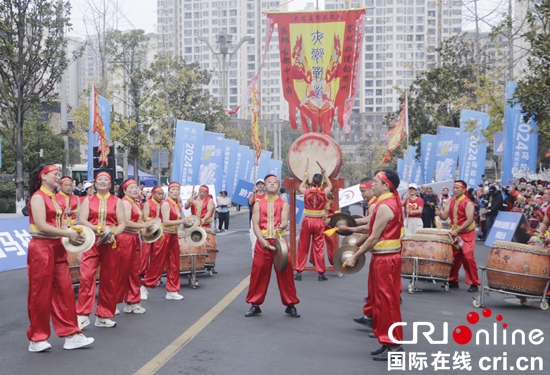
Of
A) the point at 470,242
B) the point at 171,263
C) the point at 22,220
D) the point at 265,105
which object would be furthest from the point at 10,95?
the point at 265,105

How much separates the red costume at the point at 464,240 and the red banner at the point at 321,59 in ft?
13.3

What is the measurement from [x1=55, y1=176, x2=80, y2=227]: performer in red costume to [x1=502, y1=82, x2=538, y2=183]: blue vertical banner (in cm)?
1272

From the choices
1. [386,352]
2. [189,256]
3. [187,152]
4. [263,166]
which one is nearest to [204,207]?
[189,256]

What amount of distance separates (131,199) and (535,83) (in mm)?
10775

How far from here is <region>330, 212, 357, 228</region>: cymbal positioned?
8.70 meters

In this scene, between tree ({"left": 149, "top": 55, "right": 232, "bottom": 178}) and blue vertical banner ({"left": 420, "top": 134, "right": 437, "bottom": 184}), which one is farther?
tree ({"left": 149, "top": 55, "right": 232, "bottom": 178})

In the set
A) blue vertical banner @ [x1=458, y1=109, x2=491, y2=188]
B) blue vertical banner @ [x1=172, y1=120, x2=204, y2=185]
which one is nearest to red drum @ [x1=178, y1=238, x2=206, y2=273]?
blue vertical banner @ [x1=172, y1=120, x2=204, y2=185]

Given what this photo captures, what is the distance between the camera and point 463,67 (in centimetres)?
3375

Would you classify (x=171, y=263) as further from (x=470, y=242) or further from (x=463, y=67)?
(x=463, y=67)

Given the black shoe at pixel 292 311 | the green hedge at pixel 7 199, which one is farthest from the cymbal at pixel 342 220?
the green hedge at pixel 7 199

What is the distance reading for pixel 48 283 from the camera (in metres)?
7.21

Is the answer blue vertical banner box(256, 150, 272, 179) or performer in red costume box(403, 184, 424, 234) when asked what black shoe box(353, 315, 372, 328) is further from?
blue vertical banner box(256, 150, 272, 179)

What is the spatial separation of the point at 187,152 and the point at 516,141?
11808 millimetres

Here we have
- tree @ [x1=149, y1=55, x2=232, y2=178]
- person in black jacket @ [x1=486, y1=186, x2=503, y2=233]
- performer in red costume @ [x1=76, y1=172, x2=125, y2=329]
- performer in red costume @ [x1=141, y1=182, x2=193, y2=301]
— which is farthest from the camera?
tree @ [x1=149, y1=55, x2=232, y2=178]
